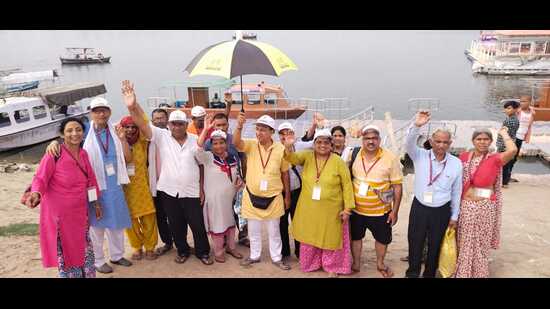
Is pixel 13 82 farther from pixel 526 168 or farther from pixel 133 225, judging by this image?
pixel 526 168

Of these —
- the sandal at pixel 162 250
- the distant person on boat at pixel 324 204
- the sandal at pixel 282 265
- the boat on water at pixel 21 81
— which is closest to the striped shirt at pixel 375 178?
the distant person on boat at pixel 324 204

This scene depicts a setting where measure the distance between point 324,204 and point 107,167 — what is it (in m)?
2.10

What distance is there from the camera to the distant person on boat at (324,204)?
351cm

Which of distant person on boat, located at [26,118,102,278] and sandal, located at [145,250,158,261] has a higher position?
distant person on boat, located at [26,118,102,278]

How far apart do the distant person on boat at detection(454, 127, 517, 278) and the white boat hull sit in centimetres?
1808

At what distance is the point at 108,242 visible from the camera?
159 inches

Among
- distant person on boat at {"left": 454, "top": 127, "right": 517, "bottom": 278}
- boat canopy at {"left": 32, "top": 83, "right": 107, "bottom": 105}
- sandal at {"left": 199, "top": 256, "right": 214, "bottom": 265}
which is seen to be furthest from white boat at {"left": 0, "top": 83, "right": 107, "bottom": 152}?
distant person on boat at {"left": 454, "top": 127, "right": 517, "bottom": 278}

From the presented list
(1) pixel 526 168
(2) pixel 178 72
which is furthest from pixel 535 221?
(2) pixel 178 72

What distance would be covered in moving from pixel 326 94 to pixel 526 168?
18.8 meters

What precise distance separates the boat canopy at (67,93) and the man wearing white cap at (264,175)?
16.8 m

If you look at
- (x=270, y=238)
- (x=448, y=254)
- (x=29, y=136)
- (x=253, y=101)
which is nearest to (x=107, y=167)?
(x=270, y=238)

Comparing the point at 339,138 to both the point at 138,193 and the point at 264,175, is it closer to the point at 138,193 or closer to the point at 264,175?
the point at 264,175

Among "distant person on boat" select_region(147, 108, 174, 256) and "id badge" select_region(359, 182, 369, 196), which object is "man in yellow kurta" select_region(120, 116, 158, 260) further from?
"id badge" select_region(359, 182, 369, 196)

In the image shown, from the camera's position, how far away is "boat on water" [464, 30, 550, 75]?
35.4 metres
